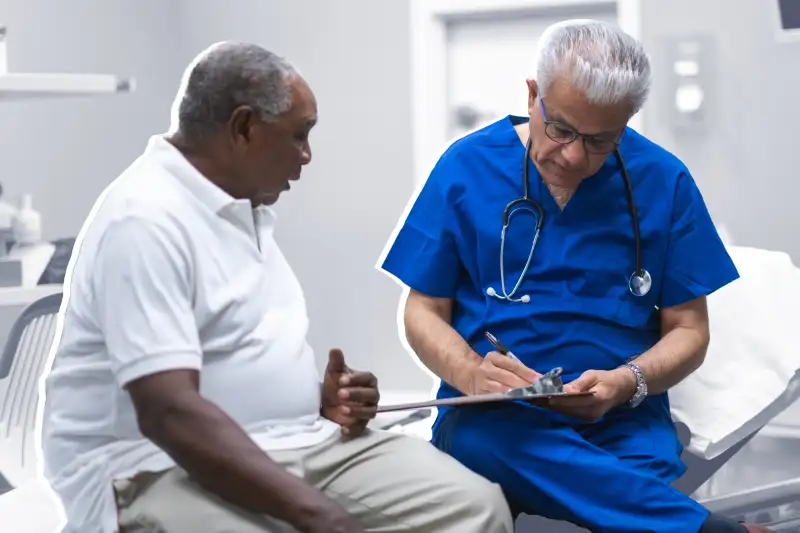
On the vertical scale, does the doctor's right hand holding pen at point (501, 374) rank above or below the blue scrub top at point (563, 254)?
below

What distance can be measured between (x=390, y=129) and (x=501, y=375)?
2.26 m

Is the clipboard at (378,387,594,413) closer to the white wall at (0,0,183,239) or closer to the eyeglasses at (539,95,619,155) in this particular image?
the eyeglasses at (539,95,619,155)

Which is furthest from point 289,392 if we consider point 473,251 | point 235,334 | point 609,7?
point 609,7

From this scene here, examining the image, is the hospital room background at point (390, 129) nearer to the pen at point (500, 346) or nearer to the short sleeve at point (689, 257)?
the short sleeve at point (689, 257)

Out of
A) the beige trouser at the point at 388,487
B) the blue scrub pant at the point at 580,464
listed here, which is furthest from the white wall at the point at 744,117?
the beige trouser at the point at 388,487

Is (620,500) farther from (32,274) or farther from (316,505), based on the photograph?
(32,274)

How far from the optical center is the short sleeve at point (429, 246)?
1538mm

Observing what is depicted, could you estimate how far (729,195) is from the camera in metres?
2.94

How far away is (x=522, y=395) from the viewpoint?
1342 mm

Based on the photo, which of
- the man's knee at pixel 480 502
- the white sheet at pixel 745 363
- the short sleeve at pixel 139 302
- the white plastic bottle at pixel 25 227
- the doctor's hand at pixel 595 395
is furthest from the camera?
the white plastic bottle at pixel 25 227

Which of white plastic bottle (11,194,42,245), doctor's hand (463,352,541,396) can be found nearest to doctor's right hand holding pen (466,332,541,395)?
doctor's hand (463,352,541,396)

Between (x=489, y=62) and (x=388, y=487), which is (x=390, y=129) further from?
(x=388, y=487)

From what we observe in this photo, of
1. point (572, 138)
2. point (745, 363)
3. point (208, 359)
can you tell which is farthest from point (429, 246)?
point (745, 363)

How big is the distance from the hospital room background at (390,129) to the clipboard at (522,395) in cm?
46
